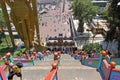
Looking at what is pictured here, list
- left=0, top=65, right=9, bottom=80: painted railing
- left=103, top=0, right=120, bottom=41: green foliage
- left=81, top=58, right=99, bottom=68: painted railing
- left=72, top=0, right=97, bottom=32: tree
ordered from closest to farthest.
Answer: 1. left=0, top=65, right=9, bottom=80: painted railing
2. left=81, top=58, right=99, bottom=68: painted railing
3. left=103, top=0, right=120, bottom=41: green foliage
4. left=72, top=0, right=97, bottom=32: tree

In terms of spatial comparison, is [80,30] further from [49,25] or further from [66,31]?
[49,25]

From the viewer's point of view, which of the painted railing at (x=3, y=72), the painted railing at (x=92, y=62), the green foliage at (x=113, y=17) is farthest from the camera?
the green foliage at (x=113, y=17)

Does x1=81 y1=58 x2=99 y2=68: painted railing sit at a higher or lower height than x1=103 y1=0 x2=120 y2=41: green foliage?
lower

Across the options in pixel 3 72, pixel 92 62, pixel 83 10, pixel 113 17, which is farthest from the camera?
pixel 83 10

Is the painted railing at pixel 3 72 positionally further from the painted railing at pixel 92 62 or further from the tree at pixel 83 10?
the tree at pixel 83 10

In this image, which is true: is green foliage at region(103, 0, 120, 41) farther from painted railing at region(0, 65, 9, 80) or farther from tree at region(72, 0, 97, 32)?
tree at region(72, 0, 97, 32)

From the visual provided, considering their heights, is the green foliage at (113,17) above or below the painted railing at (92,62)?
above

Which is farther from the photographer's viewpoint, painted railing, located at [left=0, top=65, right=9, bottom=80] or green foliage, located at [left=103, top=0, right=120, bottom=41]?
green foliage, located at [left=103, top=0, right=120, bottom=41]

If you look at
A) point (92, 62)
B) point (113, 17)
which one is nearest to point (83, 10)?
point (113, 17)

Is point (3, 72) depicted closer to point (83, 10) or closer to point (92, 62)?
point (92, 62)

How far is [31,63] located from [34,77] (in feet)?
13.2

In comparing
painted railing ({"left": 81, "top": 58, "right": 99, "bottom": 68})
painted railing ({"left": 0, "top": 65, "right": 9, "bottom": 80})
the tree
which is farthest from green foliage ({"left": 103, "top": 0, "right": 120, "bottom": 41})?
the tree

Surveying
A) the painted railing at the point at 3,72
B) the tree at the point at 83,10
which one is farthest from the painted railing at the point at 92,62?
the tree at the point at 83,10

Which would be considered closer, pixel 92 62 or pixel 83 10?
pixel 92 62
